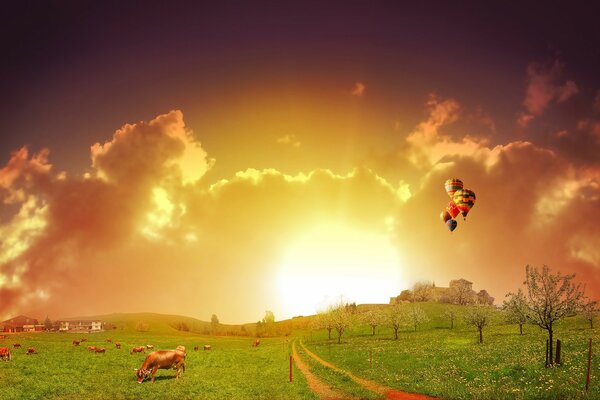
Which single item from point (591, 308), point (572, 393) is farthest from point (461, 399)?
point (591, 308)

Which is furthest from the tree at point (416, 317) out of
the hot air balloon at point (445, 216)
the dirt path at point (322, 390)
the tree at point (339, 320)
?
the dirt path at point (322, 390)

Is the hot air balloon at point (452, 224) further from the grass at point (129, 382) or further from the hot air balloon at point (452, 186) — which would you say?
the grass at point (129, 382)

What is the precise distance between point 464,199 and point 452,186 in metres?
3.80

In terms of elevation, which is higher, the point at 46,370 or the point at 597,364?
the point at 597,364

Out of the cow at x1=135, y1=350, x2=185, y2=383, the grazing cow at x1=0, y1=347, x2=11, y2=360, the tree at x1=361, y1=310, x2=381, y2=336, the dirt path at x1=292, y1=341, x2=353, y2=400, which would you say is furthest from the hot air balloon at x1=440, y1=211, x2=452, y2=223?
the grazing cow at x1=0, y1=347, x2=11, y2=360

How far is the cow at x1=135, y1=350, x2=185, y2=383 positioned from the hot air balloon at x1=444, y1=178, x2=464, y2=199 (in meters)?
53.6

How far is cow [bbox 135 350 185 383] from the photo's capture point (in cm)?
3262

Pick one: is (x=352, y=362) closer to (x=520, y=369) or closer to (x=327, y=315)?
(x=520, y=369)

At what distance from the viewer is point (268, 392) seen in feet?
96.4

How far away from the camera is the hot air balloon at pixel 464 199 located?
67750mm

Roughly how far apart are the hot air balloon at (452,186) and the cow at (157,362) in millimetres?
53589

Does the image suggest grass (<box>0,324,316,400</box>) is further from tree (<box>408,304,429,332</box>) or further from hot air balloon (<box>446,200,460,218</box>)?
tree (<box>408,304,429,332</box>)

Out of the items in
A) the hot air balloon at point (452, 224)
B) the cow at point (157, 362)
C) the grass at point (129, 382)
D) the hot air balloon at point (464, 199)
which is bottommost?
the grass at point (129, 382)

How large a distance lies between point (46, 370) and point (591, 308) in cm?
5094
